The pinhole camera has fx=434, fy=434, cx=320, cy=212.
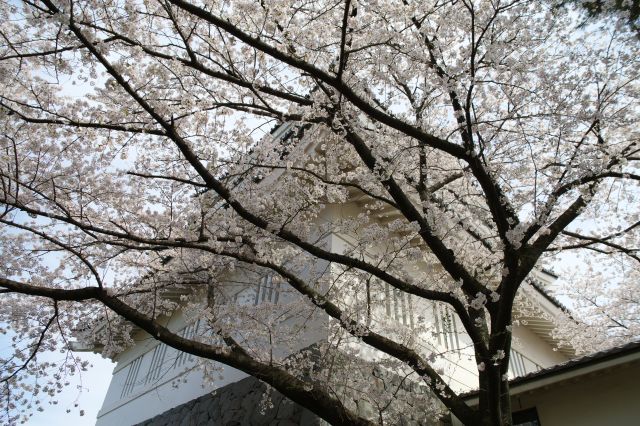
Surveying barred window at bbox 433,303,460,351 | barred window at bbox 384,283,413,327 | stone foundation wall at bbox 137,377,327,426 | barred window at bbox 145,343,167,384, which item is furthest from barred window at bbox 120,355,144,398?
barred window at bbox 433,303,460,351

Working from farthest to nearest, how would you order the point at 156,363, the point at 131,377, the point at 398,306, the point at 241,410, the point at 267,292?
the point at 131,377
the point at 156,363
the point at 267,292
the point at 398,306
the point at 241,410

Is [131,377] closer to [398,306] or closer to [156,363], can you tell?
[156,363]

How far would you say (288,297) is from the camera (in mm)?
6492

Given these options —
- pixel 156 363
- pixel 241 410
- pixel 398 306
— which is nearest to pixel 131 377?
pixel 156 363

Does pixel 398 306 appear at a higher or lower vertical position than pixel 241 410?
higher

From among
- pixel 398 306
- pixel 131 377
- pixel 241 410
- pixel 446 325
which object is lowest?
pixel 241 410

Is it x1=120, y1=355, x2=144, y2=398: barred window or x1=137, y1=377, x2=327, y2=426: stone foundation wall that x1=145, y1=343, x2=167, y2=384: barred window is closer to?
x1=120, y1=355, x2=144, y2=398: barred window

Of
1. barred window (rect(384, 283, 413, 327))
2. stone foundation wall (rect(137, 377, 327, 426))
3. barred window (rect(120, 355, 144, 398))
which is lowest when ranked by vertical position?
stone foundation wall (rect(137, 377, 327, 426))

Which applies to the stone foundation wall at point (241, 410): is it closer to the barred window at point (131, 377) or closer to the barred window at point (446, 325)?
the barred window at point (131, 377)

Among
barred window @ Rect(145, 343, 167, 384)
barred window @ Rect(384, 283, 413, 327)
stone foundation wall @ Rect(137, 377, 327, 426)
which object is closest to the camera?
stone foundation wall @ Rect(137, 377, 327, 426)

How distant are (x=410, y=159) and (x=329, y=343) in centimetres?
270

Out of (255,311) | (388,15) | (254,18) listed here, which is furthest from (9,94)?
(388,15)

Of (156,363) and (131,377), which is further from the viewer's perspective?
(131,377)

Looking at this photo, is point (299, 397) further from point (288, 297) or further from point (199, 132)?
point (199, 132)
